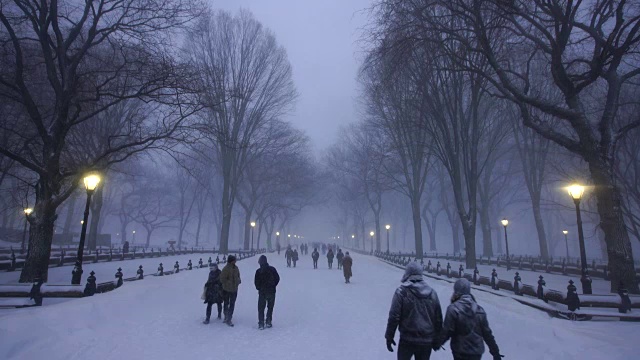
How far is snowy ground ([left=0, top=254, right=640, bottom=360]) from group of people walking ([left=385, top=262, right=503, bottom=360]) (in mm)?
2701

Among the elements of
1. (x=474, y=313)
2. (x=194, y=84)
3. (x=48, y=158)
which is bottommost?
(x=474, y=313)

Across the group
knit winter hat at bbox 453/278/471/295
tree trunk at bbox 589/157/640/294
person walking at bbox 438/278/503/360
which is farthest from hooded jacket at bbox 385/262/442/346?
tree trunk at bbox 589/157/640/294

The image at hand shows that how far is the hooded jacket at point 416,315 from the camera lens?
13.4ft

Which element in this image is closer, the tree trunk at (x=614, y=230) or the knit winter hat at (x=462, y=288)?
the knit winter hat at (x=462, y=288)

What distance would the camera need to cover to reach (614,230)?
10.9m

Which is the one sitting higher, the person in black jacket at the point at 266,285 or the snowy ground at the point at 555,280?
the person in black jacket at the point at 266,285

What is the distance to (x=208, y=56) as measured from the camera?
2792 centimetres

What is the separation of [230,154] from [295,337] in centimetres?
2460

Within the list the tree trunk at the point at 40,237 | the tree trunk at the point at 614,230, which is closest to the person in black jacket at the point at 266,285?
the tree trunk at the point at 40,237

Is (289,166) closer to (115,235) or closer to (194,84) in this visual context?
(194,84)

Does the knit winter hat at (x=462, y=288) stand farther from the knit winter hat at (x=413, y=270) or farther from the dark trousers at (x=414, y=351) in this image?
the dark trousers at (x=414, y=351)

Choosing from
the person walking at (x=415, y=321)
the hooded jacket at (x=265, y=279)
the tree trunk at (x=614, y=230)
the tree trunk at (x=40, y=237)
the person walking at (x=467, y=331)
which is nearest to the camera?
the person walking at (x=467, y=331)

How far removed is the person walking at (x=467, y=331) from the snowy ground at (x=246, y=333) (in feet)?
9.35

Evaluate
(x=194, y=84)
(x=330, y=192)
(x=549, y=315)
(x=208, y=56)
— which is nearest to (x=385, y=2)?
(x=194, y=84)
